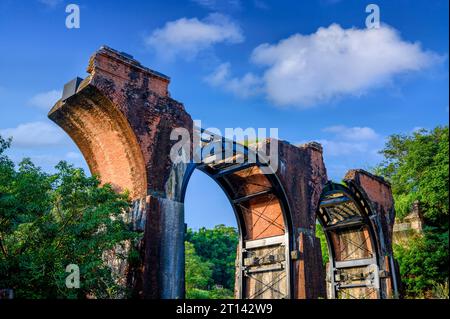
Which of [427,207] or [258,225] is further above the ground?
[427,207]

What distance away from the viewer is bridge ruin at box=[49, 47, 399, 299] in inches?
437

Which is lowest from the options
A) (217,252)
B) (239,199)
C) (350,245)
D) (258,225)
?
(350,245)

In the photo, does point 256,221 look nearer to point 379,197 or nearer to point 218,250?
point 379,197

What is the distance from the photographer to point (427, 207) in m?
25.2

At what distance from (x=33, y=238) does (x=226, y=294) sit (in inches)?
886

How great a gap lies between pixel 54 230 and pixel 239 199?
10.3 meters

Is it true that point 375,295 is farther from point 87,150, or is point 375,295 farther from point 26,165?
point 26,165

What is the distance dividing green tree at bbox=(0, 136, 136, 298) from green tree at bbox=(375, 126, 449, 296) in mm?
17849

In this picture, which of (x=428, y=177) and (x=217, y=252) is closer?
(x=428, y=177)

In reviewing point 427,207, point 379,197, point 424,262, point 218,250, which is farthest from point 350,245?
point 218,250

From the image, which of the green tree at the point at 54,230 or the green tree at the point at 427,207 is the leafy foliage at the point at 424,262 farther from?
the green tree at the point at 54,230

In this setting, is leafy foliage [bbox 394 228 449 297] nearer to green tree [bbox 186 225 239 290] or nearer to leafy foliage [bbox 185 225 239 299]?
leafy foliage [bbox 185 225 239 299]

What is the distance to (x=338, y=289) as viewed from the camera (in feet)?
71.4

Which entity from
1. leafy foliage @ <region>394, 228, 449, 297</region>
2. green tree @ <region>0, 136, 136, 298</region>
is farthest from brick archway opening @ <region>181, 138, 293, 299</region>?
leafy foliage @ <region>394, 228, 449, 297</region>
